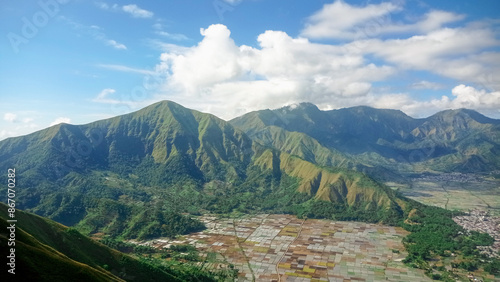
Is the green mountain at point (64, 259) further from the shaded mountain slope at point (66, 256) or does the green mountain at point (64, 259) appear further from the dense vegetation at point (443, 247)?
the dense vegetation at point (443, 247)

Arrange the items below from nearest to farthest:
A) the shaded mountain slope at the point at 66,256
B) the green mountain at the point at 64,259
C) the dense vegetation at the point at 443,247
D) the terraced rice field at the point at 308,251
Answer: the green mountain at the point at 64,259 < the shaded mountain slope at the point at 66,256 < the terraced rice field at the point at 308,251 < the dense vegetation at the point at 443,247

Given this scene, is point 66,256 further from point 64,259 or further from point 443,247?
point 443,247

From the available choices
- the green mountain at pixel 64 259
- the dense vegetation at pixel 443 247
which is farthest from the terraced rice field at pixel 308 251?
the green mountain at pixel 64 259

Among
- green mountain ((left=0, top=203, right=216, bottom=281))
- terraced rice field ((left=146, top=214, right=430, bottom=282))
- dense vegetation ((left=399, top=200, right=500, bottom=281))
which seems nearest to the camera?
green mountain ((left=0, top=203, right=216, bottom=281))

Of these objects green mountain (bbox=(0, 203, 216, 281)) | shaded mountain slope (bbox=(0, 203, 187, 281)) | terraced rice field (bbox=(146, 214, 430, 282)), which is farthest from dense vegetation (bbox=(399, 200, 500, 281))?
shaded mountain slope (bbox=(0, 203, 187, 281))

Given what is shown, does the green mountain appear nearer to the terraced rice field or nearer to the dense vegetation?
the terraced rice field

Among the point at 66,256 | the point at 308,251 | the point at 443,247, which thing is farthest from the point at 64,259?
the point at 443,247

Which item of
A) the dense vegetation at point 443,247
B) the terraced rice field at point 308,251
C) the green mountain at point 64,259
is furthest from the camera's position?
the dense vegetation at point 443,247

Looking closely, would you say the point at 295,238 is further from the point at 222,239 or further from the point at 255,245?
the point at 222,239
